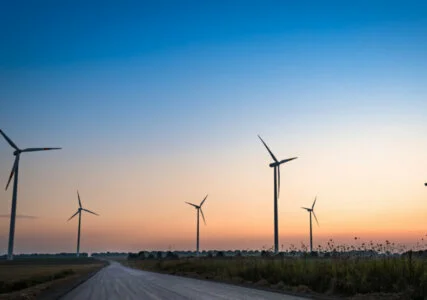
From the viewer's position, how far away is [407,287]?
21016 mm

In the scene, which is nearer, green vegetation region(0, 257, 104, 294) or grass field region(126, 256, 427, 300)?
grass field region(126, 256, 427, 300)

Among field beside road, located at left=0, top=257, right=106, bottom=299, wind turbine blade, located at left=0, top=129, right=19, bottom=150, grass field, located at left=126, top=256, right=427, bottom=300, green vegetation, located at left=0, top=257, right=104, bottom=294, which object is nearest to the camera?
grass field, located at left=126, top=256, right=427, bottom=300

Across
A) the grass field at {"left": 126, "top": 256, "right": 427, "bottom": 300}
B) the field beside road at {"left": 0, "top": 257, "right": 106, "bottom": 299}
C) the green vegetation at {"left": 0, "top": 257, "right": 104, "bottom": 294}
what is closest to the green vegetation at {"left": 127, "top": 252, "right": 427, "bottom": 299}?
the grass field at {"left": 126, "top": 256, "right": 427, "bottom": 300}

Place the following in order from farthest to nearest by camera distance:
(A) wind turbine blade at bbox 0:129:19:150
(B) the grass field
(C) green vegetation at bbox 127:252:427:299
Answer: (A) wind turbine blade at bbox 0:129:19:150 < (C) green vegetation at bbox 127:252:427:299 < (B) the grass field

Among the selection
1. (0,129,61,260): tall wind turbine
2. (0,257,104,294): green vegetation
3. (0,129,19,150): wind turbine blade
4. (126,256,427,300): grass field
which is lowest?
(0,257,104,294): green vegetation

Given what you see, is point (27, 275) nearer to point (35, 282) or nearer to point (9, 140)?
point (35, 282)

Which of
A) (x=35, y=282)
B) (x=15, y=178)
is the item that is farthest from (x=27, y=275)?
(x=15, y=178)

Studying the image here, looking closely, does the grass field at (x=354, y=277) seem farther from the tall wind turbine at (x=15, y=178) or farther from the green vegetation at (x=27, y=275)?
the tall wind turbine at (x=15, y=178)

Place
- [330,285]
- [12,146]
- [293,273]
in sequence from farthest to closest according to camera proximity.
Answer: [12,146] → [293,273] → [330,285]

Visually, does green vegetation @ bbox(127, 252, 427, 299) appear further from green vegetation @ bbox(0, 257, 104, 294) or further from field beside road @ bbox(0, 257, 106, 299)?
green vegetation @ bbox(0, 257, 104, 294)

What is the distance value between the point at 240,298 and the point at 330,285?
22.5ft

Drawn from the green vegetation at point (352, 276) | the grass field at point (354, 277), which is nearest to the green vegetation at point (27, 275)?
the green vegetation at point (352, 276)

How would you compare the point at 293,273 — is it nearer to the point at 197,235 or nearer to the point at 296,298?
the point at 296,298

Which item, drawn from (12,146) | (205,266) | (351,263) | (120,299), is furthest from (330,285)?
(12,146)
